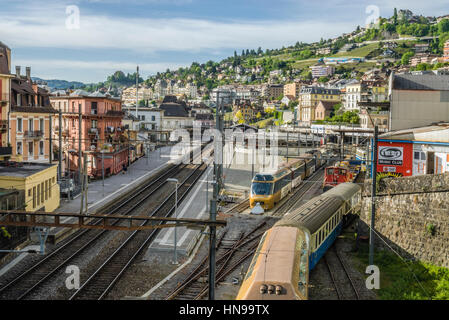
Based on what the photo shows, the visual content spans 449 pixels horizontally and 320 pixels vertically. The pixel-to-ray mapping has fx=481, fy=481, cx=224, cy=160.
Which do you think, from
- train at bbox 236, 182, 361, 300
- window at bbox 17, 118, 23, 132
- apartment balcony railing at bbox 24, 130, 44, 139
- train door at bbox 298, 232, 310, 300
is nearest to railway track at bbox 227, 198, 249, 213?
train at bbox 236, 182, 361, 300

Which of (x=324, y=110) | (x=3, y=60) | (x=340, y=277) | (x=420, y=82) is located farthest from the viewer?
(x=324, y=110)

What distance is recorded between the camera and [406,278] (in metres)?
20.7

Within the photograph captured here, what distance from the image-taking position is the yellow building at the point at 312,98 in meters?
142

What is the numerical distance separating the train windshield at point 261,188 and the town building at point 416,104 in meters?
13.2

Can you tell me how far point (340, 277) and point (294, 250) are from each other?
6.03 meters

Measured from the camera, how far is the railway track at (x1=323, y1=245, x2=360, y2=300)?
1897 centimetres

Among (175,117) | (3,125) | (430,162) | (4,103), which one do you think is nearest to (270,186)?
(430,162)

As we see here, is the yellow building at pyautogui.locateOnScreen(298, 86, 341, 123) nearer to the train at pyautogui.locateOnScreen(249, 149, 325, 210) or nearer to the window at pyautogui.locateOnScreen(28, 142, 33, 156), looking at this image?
the train at pyautogui.locateOnScreen(249, 149, 325, 210)

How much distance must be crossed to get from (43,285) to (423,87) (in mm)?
34716

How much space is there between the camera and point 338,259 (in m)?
23.6

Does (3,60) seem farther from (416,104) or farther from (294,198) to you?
(416,104)

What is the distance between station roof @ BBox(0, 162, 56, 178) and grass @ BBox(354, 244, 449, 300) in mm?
19898

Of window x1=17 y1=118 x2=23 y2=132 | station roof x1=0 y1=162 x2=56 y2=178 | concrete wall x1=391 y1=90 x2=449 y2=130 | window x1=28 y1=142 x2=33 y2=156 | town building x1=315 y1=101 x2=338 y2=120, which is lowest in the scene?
station roof x1=0 y1=162 x2=56 y2=178

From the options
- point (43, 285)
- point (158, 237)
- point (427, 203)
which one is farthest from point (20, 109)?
point (427, 203)
